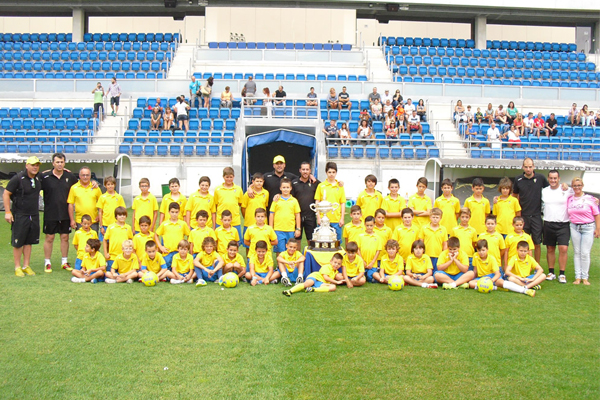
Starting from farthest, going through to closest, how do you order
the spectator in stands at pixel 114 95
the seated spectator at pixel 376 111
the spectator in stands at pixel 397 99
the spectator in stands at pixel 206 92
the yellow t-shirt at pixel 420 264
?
the spectator in stands at pixel 114 95, the spectator in stands at pixel 206 92, the spectator in stands at pixel 397 99, the seated spectator at pixel 376 111, the yellow t-shirt at pixel 420 264

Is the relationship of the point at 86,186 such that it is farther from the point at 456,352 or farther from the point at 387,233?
the point at 456,352

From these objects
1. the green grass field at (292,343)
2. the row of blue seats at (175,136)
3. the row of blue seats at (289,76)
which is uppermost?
the row of blue seats at (289,76)

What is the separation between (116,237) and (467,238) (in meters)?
5.11

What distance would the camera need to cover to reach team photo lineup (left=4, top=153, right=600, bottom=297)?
26.2 feet

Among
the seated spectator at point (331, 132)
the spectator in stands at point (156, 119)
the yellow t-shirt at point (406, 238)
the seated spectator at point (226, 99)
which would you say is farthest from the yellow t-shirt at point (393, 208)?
the seated spectator at point (226, 99)

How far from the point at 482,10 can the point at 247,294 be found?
29.3 m

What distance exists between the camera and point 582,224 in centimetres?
826

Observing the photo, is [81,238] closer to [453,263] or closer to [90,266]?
[90,266]

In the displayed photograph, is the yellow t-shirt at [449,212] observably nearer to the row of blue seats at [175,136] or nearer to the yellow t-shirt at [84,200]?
the yellow t-shirt at [84,200]

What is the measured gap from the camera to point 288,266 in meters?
8.17

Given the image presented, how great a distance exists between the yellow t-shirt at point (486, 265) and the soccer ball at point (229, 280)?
3.31 m

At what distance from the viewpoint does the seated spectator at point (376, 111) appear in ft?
72.2

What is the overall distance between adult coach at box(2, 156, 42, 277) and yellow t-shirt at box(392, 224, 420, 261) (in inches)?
209

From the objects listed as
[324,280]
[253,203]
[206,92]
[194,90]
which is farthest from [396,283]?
[194,90]
